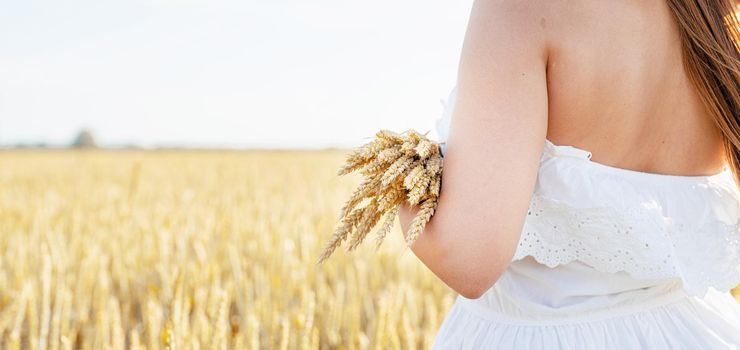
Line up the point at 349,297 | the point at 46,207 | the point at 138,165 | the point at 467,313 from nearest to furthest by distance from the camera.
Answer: the point at 467,313
the point at 349,297
the point at 46,207
the point at 138,165

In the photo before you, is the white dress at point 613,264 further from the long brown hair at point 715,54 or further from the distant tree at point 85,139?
the distant tree at point 85,139

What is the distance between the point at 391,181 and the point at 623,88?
308 mm

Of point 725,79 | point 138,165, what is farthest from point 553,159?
point 138,165

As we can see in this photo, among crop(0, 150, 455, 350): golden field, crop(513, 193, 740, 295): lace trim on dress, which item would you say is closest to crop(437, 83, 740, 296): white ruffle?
crop(513, 193, 740, 295): lace trim on dress

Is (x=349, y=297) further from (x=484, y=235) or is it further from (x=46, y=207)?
(x=46, y=207)

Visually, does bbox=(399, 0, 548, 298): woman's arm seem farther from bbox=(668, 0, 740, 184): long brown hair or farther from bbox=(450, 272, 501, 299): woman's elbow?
bbox=(668, 0, 740, 184): long brown hair

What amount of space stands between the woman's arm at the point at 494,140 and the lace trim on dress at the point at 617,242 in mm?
123

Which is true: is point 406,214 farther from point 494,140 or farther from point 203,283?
point 203,283

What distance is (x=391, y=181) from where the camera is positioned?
37.2 inches

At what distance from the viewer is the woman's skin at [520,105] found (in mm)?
894

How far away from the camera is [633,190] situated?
1.02m

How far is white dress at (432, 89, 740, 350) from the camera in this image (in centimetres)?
101

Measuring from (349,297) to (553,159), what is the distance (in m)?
2.45

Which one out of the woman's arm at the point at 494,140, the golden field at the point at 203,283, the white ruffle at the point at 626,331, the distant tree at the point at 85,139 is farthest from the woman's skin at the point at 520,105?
the distant tree at the point at 85,139
